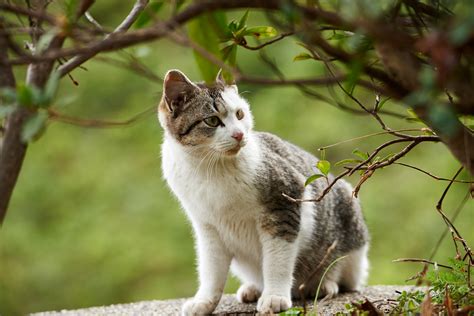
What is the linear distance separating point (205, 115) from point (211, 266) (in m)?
0.53

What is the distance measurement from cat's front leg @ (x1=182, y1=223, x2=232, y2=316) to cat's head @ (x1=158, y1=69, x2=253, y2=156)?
32 cm

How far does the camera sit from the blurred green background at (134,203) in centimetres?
559

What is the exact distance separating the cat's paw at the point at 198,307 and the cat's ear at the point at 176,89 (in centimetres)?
66

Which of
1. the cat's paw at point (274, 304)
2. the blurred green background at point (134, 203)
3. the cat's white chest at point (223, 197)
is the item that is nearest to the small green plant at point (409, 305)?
the cat's paw at point (274, 304)

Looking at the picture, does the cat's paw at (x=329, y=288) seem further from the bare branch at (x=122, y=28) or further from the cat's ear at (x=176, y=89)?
the bare branch at (x=122, y=28)

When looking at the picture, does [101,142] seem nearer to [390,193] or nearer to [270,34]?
[390,193]

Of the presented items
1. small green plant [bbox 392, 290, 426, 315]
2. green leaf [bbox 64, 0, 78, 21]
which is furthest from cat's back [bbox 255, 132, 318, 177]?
green leaf [bbox 64, 0, 78, 21]

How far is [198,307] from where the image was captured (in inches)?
99.0

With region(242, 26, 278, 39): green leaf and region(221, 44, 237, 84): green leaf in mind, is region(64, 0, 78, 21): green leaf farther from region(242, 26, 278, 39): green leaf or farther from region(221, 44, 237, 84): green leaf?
region(242, 26, 278, 39): green leaf

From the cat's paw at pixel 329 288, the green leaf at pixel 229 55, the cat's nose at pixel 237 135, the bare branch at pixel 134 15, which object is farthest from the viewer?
the cat's paw at pixel 329 288

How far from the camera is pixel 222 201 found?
2469 mm

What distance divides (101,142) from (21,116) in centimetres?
510

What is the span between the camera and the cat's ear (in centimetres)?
246

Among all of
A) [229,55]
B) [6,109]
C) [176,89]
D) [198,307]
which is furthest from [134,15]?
[198,307]
